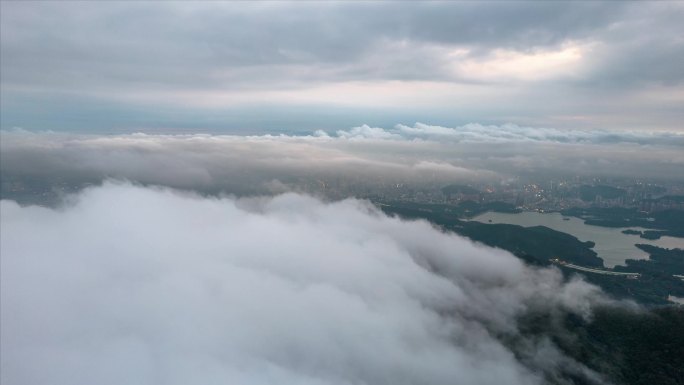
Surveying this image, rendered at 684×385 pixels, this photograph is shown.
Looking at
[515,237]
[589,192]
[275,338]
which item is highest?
[589,192]

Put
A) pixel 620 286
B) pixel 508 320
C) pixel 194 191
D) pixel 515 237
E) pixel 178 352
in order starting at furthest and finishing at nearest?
pixel 194 191 → pixel 515 237 → pixel 620 286 → pixel 508 320 → pixel 178 352

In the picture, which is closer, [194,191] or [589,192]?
[194,191]

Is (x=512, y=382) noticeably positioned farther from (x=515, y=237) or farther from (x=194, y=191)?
(x=194, y=191)

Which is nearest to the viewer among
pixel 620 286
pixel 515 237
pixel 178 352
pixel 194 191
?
pixel 178 352

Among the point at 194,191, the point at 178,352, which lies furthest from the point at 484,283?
the point at 194,191

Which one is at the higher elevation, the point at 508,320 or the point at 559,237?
the point at 559,237

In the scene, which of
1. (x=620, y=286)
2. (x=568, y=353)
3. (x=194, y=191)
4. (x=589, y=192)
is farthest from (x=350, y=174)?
(x=568, y=353)

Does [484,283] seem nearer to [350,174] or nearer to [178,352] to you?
[178,352]
